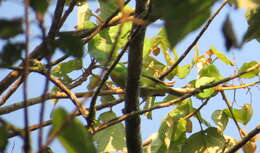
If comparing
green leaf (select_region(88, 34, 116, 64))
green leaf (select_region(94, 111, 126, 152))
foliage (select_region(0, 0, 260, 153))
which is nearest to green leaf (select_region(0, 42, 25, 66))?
foliage (select_region(0, 0, 260, 153))

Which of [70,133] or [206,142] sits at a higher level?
[70,133]

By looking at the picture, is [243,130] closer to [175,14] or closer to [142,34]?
[142,34]

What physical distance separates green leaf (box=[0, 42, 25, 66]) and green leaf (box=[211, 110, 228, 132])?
68cm

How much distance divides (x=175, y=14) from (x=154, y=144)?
2.04 feet

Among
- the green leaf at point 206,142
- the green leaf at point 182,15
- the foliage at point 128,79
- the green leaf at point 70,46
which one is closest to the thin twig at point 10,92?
the foliage at point 128,79

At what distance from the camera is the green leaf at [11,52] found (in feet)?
1.49

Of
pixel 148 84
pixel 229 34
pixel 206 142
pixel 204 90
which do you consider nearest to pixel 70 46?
pixel 229 34

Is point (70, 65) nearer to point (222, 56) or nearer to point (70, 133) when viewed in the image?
point (222, 56)

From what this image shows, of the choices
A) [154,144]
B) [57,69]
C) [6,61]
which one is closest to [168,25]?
[6,61]

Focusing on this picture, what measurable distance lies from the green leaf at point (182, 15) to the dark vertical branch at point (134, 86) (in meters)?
0.22

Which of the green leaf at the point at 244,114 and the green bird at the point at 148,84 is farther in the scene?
the green leaf at the point at 244,114

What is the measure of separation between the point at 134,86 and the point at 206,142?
34 centimetres

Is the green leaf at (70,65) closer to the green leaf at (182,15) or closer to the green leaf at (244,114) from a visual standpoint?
the green leaf at (244,114)

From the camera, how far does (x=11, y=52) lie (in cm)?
46
